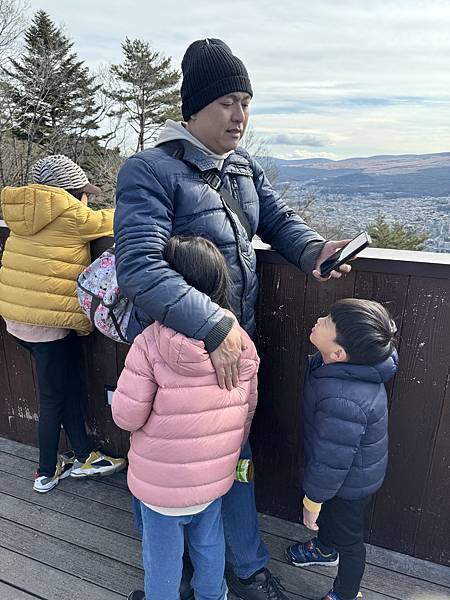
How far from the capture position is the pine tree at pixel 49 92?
63.2 ft

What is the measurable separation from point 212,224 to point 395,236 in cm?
2787

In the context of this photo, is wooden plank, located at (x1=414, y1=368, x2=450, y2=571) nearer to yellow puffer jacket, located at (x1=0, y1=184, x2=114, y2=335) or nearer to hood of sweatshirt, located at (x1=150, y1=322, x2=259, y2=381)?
hood of sweatshirt, located at (x1=150, y1=322, x2=259, y2=381)

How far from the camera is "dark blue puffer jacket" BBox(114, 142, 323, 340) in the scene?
110 cm

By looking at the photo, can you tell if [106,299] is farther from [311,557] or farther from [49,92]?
[49,92]

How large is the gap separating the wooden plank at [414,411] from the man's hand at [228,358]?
569mm

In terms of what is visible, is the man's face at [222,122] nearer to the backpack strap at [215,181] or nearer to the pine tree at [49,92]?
the backpack strap at [215,181]

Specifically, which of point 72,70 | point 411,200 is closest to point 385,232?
point 411,200

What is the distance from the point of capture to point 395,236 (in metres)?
27.3

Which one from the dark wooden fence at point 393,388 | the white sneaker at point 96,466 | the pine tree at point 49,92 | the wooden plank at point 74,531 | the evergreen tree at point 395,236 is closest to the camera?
the dark wooden fence at point 393,388

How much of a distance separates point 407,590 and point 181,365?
1.07m

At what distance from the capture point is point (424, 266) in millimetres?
1370

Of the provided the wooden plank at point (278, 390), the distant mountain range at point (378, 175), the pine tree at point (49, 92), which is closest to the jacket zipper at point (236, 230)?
the wooden plank at point (278, 390)

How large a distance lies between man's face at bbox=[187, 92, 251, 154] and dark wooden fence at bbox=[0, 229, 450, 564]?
40 centimetres

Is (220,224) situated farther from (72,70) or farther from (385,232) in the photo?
(385,232)
